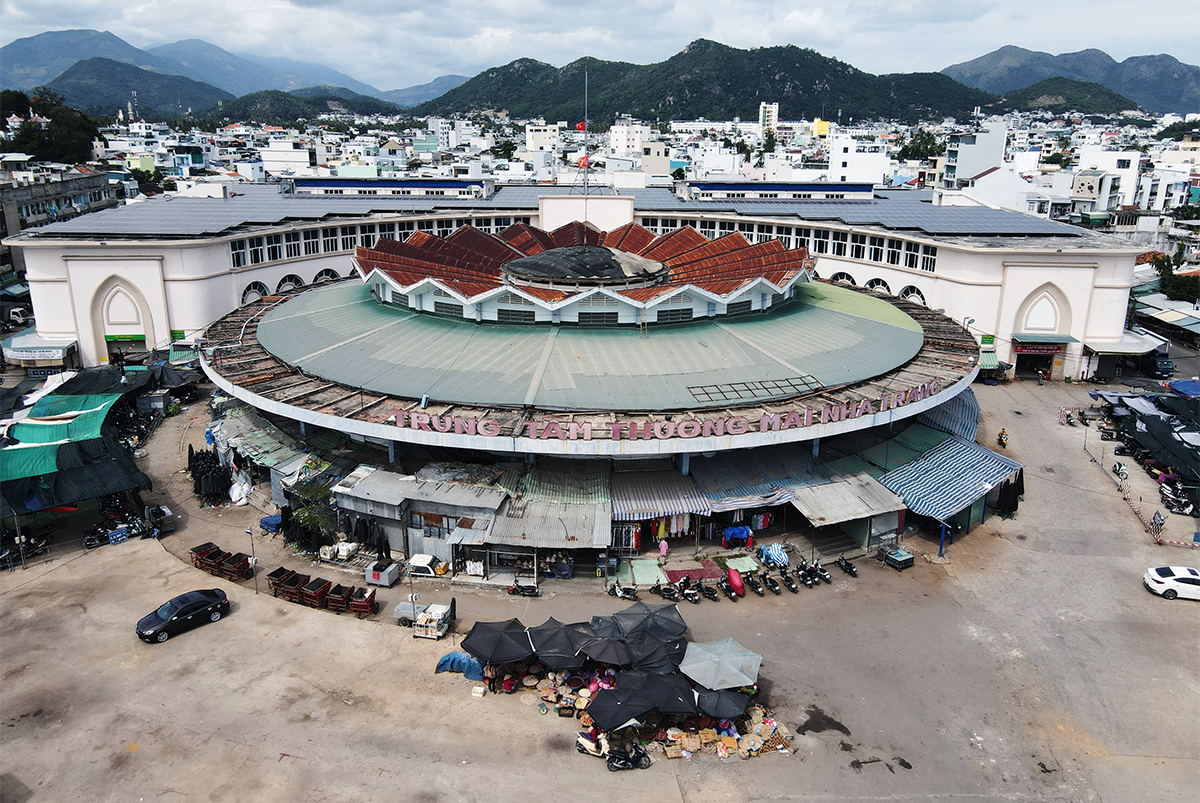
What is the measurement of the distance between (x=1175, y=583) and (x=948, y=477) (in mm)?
9057

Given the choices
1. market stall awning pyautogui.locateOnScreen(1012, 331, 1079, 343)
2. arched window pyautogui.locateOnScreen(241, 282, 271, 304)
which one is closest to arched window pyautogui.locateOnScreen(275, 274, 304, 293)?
arched window pyautogui.locateOnScreen(241, 282, 271, 304)

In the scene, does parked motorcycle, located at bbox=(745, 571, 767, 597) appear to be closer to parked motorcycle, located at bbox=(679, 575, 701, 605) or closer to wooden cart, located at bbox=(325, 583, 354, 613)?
parked motorcycle, located at bbox=(679, 575, 701, 605)

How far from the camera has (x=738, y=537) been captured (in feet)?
106

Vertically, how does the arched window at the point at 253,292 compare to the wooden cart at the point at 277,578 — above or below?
above

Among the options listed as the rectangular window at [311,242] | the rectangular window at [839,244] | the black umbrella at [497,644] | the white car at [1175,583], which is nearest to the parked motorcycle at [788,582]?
the black umbrella at [497,644]

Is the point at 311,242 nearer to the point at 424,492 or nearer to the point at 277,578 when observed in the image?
the point at 424,492

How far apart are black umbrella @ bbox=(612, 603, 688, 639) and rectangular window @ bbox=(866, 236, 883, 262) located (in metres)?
52.9

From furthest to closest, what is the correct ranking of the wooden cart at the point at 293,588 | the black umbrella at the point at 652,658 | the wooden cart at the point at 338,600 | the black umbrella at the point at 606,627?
the wooden cart at the point at 293,588 → the wooden cart at the point at 338,600 → the black umbrella at the point at 606,627 → the black umbrella at the point at 652,658

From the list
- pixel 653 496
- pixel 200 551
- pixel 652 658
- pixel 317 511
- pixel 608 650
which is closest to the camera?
pixel 652 658

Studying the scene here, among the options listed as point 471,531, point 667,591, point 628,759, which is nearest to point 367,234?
point 471,531

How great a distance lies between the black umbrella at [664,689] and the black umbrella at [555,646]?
1613 millimetres

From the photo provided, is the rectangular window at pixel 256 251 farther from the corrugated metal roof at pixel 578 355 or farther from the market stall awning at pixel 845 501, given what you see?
the market stall awning at pixel 845 501

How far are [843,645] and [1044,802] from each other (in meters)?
7.47

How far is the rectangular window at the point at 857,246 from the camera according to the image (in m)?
70.9
